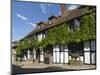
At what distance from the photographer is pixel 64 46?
3186 mm

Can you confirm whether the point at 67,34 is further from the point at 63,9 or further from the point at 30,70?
the point at 30,70

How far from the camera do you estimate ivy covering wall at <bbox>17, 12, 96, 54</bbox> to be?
3.08 m

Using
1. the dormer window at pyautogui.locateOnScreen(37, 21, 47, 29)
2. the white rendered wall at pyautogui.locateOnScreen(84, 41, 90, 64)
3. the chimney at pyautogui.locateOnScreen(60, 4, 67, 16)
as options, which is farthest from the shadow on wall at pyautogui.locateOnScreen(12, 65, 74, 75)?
the chimney at pyautogui.locateOnScreen(60, 4, 67, 16)

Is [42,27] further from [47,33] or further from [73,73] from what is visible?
[73,73]

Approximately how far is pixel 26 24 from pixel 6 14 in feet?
0.88

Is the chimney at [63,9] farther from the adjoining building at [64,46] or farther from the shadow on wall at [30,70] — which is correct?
the shadow on wall at [30,70]

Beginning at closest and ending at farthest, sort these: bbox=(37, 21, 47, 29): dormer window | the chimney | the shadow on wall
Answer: the shadow on wall
bbox=(37, 21, 47, 29): dormer window
the chimney

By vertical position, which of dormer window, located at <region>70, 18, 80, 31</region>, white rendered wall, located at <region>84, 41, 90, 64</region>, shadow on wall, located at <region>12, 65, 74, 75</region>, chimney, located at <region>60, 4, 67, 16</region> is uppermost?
chimney, located at <region>60, 4, 67, 16</region>

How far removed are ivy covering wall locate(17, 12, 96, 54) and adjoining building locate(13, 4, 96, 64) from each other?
0.02 metres

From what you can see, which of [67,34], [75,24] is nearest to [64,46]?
[67,34]

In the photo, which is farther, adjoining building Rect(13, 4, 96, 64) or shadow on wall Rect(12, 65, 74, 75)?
adjoining building Rect(13, 4, 96, 64)

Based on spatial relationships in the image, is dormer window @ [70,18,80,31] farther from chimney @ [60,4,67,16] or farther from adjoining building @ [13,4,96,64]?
chimney @ [60,4,67,16]

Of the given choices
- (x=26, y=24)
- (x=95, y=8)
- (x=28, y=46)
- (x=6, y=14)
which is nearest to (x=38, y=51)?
(x=28, y=46)

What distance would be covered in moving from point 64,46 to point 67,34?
159mm
